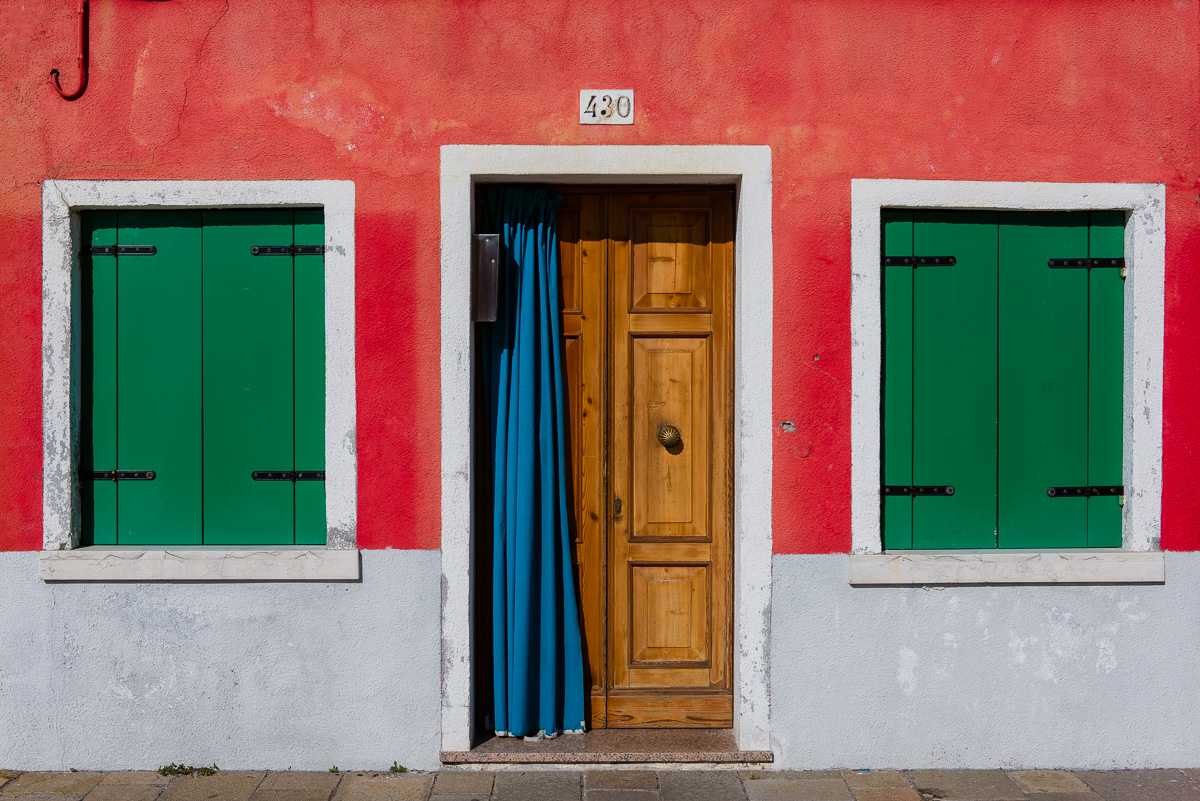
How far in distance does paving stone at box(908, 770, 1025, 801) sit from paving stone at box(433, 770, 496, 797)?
1.84m

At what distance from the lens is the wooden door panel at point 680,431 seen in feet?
13.6

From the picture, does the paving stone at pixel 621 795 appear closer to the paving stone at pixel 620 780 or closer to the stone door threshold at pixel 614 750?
the paving stone at pixel 620 780

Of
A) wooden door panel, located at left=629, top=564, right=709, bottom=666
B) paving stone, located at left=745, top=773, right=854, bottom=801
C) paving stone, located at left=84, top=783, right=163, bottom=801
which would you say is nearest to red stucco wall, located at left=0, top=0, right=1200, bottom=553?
wooden door panel, located at left=629, top=564, right=709, bottom=666

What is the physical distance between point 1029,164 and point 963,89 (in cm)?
45

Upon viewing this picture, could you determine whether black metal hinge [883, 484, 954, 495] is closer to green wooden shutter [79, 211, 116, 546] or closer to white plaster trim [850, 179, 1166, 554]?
white plaster trim [850, 179, 1166, 554]

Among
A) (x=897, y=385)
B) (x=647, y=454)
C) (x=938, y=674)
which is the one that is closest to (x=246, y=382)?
(x=647, y=454)

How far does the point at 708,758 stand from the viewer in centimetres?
385

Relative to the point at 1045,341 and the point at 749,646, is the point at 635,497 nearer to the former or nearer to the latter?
the point at 749,646

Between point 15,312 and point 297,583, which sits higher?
point 15,312

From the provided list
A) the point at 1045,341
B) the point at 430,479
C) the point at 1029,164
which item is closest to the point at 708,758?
the point at 430,479

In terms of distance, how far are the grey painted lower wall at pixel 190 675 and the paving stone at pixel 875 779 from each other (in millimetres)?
1840

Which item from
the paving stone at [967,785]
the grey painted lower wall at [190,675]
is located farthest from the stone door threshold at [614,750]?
the paving stone at [967,785]

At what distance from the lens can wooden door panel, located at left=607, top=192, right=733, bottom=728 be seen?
162 inches

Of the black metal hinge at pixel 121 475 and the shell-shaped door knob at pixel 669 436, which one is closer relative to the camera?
the black metal hinge at pixel 121 475
